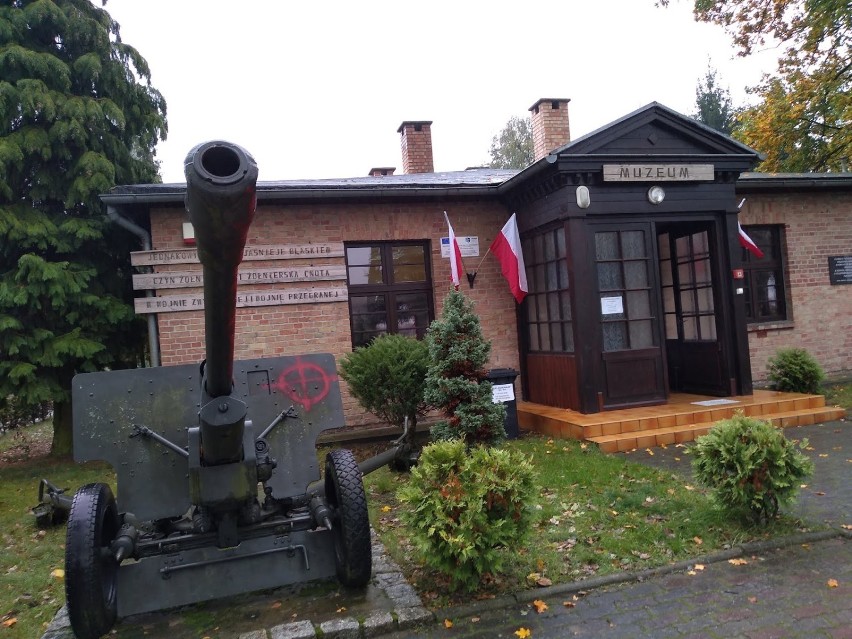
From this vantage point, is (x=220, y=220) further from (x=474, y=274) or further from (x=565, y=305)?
(x=474, y=274)

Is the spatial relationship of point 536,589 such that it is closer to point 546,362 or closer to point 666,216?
point 546,362

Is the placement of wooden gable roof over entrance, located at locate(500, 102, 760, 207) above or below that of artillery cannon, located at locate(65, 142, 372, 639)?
above

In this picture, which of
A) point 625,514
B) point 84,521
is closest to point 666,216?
point 625,514

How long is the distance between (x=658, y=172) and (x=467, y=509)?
248 inches

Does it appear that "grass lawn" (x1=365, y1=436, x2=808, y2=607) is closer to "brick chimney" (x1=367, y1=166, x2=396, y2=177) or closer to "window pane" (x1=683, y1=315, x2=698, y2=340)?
"window pane" (x1=683, y1=315, x2=698, y2=340)

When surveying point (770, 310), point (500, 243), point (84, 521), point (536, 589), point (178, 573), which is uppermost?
point (500, 243)

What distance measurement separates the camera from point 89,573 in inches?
133

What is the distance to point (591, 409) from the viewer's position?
8172 mm

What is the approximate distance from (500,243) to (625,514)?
16.4ft

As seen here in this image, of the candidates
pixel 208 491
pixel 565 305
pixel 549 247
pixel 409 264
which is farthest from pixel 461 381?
pixel 208 491

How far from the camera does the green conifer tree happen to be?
693cm

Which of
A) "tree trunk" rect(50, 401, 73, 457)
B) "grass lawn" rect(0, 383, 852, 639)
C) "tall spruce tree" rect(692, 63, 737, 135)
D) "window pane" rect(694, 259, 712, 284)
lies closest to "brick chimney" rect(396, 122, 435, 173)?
"window pane" rect(694, 259, 712, 284)

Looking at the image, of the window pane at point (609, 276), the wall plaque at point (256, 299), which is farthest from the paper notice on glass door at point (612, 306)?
the wall plaque at point (256, 299)

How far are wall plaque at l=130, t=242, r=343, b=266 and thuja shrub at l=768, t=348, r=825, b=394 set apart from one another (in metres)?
6.54
